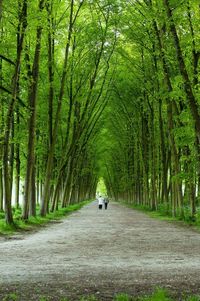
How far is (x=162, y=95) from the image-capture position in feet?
81.0

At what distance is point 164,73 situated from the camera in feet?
78.6

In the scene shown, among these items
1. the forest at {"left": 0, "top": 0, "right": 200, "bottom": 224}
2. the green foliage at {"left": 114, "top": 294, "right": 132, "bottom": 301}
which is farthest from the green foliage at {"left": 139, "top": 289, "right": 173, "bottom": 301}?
the forest at {"left": 0, "top": 0, "right": 200, "bottom": 224}

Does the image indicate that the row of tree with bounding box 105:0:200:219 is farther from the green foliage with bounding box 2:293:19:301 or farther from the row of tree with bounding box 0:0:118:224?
the green foliage with bounding box 2:293:19:301

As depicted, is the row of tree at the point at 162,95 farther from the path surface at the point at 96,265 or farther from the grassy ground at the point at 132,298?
the grassy ground at the point at 132,298

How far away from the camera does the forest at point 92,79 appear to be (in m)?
18.7

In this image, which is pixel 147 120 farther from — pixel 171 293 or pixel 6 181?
pixel 171 293

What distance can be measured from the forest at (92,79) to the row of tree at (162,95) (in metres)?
0.08

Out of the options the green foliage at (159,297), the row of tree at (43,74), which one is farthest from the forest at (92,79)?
the green foliage at (159,297)

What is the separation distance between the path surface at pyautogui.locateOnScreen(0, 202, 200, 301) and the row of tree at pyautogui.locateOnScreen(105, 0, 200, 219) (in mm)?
5081

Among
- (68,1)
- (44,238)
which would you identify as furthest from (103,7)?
(44,238)

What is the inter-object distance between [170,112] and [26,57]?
365 inches

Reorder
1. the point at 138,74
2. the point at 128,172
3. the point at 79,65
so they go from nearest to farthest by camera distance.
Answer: the point at 79,65 < the point at 138,74 < the point at 128,172

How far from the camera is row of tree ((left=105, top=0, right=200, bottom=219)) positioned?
61.3ft

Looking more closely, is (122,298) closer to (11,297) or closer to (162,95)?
(11,297)
